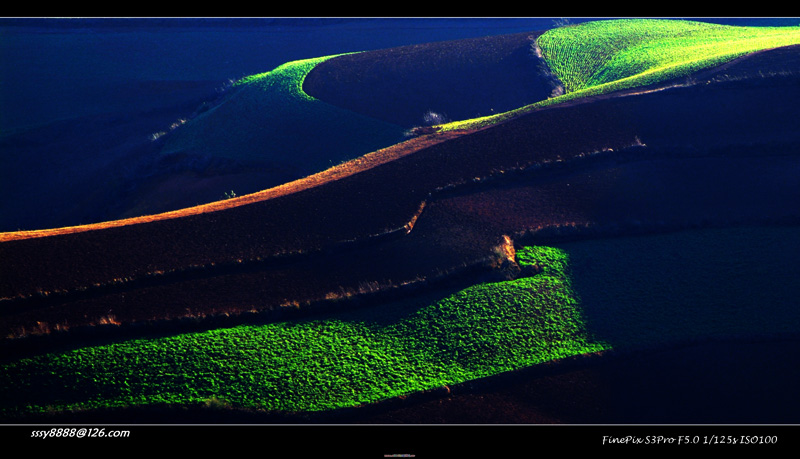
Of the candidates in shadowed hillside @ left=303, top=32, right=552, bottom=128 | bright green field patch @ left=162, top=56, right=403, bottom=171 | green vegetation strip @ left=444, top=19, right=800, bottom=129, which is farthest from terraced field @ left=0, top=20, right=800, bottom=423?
shadowed hillside @ left=303, top=32, right=552, bottom=128

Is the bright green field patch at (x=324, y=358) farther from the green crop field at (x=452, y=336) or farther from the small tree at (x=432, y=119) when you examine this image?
the small tree at (x=432, y=119)

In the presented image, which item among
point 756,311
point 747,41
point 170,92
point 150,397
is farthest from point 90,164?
point 747,41

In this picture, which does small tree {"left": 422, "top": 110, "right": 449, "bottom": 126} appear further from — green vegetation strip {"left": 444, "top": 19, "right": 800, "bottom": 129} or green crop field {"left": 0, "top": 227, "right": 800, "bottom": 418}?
green crop field {"left": 0, "top": 227, "right": 800, "bottom": 418}

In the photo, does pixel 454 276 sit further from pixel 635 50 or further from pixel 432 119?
pixel 635 50

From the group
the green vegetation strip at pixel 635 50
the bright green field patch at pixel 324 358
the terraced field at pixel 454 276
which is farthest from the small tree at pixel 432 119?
the bright green field patch at pixel 324 358

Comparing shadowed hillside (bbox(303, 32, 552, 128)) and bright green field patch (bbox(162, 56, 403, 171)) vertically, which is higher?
shadowed hillside (bbox(303, 32, 552, 128))

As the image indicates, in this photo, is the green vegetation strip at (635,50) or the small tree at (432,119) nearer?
the green vegetation strip at (635,50)
